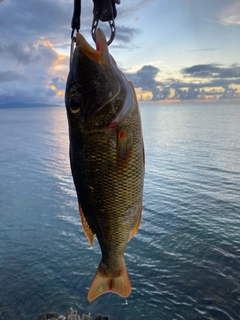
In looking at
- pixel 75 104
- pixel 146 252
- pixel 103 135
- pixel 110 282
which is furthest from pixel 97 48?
pixel 146 252

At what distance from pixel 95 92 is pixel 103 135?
14.3 inches

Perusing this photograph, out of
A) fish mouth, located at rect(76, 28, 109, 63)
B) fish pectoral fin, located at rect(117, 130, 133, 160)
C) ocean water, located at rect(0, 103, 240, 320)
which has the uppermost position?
fish mouth, located at rect(76, 28, 109, 63)

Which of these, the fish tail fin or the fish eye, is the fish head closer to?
the fish eye

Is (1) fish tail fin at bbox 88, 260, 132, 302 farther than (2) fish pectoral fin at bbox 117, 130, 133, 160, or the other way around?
(1) fish tail fin at bbox 88, 260, 132, 302

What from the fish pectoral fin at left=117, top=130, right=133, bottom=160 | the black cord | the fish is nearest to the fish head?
the fish

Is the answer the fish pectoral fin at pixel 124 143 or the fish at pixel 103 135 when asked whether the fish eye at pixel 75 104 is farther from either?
the fish pectoral fin at pixel 124 143

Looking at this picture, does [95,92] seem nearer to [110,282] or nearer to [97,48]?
[97,48]

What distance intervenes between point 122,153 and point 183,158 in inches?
Result: 1500

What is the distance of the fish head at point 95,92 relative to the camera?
2.64 metres

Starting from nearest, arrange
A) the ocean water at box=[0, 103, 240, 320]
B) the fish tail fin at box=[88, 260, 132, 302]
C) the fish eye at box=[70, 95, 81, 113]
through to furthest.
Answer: the fish eye at box=[70, 95, 81, 113] → the fish tail fin at box=[88, 260, 132, 302] → the ocean water at box=[0, 103, 240, 320]

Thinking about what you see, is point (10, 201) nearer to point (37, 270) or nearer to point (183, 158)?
point (37, 270)

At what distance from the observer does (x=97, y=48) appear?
2.65m

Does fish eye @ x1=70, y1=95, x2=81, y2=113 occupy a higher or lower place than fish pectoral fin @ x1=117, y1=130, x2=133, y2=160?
higher

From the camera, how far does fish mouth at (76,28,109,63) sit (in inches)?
101
